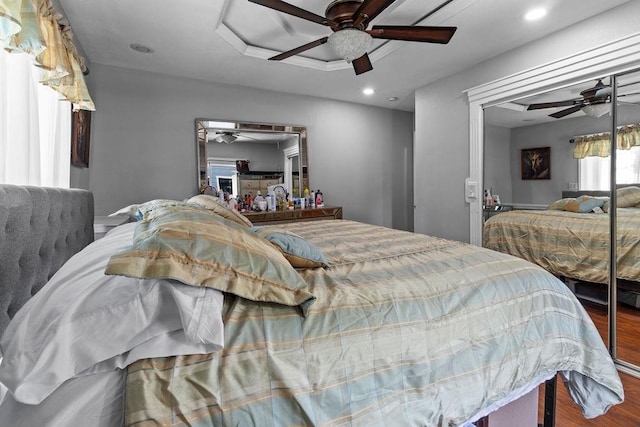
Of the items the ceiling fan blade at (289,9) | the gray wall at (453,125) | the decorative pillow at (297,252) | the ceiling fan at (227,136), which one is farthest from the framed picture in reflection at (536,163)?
the ceiling fan at (227,136)

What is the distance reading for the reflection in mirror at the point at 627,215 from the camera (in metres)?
1.99

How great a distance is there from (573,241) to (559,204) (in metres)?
0.30

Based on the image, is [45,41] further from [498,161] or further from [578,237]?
[578,237]


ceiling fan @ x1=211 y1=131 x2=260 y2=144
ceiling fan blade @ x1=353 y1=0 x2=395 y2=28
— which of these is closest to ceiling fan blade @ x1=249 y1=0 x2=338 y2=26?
ceiling fan blade @ x1=353 y1=0 x2=395 y2=28

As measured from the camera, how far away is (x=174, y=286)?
0.72 metres

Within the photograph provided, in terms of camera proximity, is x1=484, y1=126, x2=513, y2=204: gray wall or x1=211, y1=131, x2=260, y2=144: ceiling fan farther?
x1=211, y1=131, x2=260, y2=144: ceiling fan

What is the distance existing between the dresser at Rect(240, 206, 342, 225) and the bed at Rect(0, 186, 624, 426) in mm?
2327

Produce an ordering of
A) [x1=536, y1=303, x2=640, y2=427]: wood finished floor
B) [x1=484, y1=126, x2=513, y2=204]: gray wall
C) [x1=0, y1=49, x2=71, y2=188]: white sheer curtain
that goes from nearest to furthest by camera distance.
Result: 1. [x1=0, y1=49, x2=71, y2=188]: white sheer curtain
2. [x1=536, y1=303, x2=640, y2=427]: wood finished floor
3. [x1=484, y1=126, x2=513, y2=204]: gray wall

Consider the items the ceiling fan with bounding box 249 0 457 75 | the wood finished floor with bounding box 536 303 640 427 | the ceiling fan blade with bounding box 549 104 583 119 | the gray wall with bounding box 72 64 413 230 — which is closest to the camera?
the wood finished floor with bounding box 536 303 640 427

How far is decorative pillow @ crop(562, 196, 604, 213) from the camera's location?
2189mm

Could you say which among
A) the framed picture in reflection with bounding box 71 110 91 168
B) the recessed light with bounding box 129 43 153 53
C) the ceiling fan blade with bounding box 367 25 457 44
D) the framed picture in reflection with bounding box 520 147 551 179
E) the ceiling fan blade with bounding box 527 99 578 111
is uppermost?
the recessed light with bounding box 129 43 153 53

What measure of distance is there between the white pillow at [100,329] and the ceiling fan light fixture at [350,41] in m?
1.80

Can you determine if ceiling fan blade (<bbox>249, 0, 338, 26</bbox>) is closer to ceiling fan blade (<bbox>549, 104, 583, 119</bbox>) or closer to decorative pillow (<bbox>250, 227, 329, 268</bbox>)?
decorative pillow (<bbox>250, 227, 329, 268</bbox>)

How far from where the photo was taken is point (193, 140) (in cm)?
346
